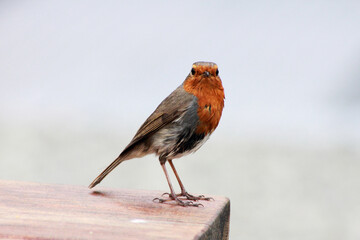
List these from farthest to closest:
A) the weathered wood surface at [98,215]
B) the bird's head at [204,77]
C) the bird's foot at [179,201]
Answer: the bird's head at [204,77] → the bird's foot at [179,201] → the weathered wood surface at [98,215]

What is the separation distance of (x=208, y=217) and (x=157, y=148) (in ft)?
2.36

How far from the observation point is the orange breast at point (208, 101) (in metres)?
2.56

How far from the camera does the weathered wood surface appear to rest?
177 cm

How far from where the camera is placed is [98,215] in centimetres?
200

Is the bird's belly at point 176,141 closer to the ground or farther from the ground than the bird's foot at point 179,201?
farther from the ground

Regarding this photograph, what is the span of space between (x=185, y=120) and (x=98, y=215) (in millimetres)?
Result: 706

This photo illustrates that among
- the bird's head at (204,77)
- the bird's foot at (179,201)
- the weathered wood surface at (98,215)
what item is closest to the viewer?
the weathered wood surface at (98,215)

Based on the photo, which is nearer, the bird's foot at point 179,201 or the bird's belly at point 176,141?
the bird's foot at point 179,201

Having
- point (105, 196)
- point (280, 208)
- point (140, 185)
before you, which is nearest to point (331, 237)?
point (280, 208)

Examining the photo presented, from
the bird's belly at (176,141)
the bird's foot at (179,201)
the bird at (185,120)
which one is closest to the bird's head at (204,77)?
the bird at (185,120)

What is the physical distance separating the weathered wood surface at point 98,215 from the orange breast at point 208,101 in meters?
0.32

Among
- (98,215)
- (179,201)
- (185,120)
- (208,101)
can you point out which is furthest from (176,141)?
(98,215)

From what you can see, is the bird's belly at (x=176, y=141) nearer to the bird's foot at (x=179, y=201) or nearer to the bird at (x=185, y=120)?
the bird at (x=185, y=120)

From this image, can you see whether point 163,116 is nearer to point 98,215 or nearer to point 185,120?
point 185,120
